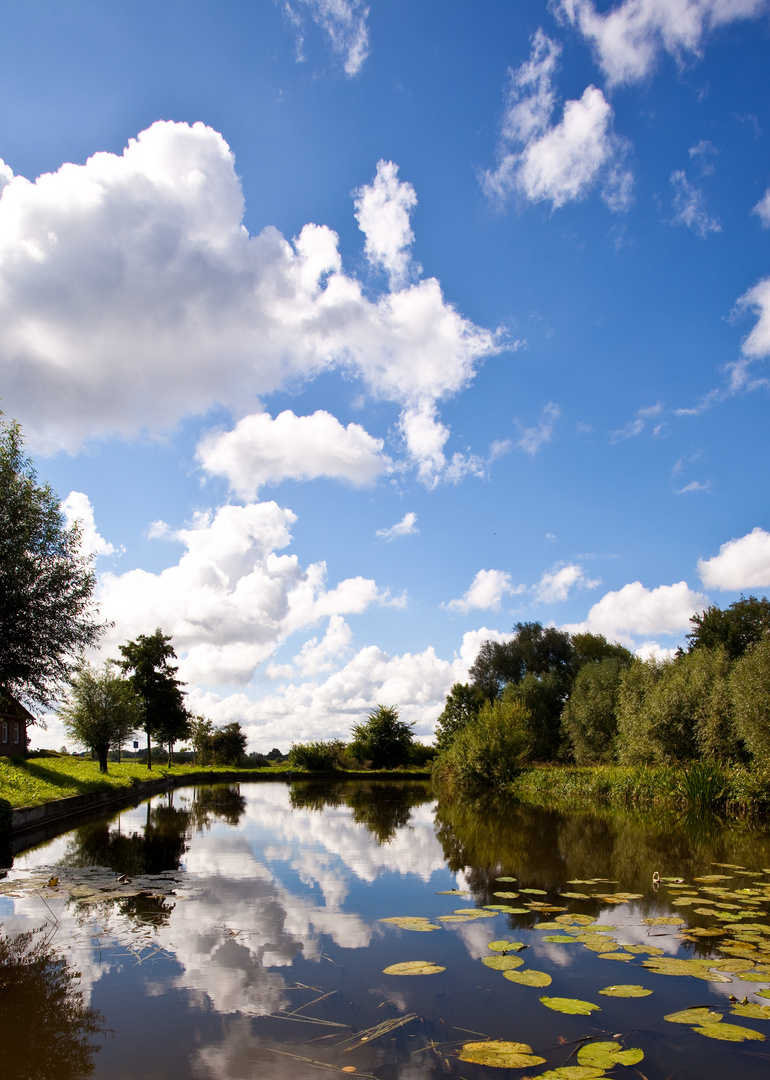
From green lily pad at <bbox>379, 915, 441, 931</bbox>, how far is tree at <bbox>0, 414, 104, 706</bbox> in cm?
1347

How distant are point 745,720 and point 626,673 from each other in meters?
16.3

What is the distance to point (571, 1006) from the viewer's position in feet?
16.2

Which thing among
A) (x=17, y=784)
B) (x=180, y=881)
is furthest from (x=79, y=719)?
(x=180, y=881)

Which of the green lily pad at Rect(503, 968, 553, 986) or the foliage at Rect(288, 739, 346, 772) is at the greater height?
the green lily pad at Rect(503, 968, 553, 986)

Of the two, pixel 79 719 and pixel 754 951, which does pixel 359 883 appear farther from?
pixel 79 719

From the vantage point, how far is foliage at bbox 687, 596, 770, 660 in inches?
1453

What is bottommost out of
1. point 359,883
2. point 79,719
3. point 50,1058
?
point 359,883

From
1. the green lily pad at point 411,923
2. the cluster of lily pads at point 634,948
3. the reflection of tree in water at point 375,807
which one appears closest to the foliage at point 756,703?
the cluster of lily pads at point 634,948

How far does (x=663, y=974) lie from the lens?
5.79m

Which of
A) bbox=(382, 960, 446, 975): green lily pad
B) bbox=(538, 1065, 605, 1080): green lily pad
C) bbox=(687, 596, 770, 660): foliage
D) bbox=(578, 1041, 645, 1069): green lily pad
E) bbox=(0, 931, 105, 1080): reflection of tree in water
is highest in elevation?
bbox=(687, 596, 770, 660): foliage

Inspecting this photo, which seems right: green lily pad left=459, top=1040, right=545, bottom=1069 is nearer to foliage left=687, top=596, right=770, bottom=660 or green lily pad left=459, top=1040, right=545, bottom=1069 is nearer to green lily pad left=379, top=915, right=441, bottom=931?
green lily pad left=379, top=915, right=441, bottom=931

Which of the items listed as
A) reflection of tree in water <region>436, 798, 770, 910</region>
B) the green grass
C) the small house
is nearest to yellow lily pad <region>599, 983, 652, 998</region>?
reflection of tree in water <region>436, 798, 770, 910</region>

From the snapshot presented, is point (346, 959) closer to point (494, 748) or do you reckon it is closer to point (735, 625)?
point (494, 748)

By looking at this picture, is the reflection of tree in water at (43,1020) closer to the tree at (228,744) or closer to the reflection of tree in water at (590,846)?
the reflection of tree in water at (590,846)
